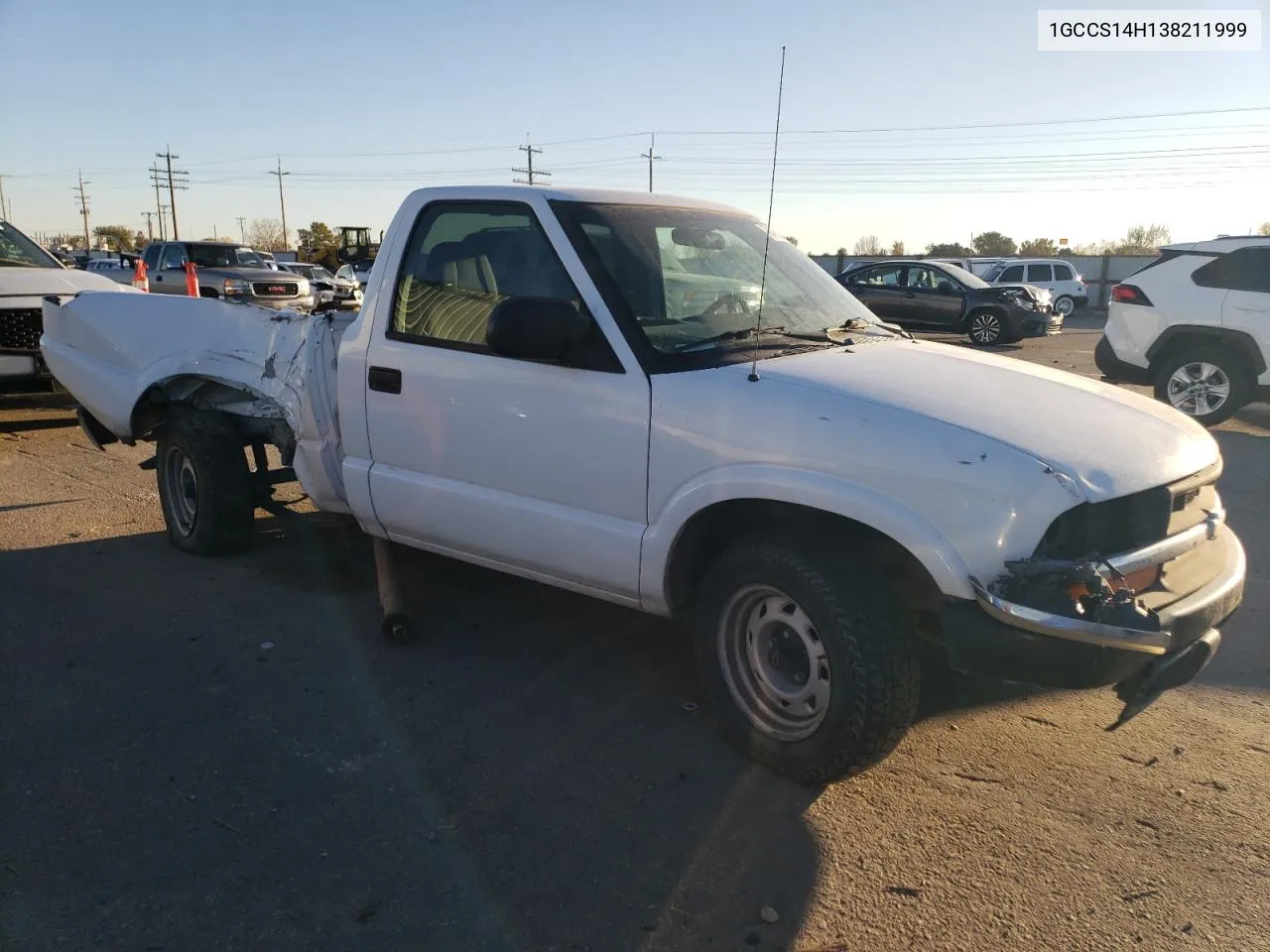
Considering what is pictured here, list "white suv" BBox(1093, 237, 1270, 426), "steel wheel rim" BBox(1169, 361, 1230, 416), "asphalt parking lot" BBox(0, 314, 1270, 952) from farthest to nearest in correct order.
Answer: "steel wheel rim" BBox(1169, 361, 1230, 416) < "white suv" BBox(1093, 237, 1270, 426) < "asphalt parking lot" BBox(0, 314, 1270, 952)

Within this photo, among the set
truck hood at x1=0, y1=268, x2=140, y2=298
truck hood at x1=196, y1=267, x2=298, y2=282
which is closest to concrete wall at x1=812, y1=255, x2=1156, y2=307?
truck hood at x1=196, y1=267, x2=298, y2=282

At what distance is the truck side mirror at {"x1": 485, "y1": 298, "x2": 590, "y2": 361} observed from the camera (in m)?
3.29

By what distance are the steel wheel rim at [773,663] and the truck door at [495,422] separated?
409mm

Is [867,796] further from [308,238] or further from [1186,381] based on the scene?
[308,238]

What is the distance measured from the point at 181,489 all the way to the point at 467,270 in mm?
2632

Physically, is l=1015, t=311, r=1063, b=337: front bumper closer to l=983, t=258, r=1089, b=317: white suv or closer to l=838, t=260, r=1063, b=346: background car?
l=838, t=260, r=1063, b=346: background car

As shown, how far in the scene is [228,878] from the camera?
273cm

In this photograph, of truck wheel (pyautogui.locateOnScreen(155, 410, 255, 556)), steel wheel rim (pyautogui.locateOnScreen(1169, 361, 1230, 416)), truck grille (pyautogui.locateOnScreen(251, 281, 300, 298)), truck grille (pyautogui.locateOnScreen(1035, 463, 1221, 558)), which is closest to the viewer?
truck grille (pyautogui.locateOnScreen(1035, 463, 1221, 558))

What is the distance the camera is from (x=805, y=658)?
325cm

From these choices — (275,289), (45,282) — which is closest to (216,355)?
(45,282)

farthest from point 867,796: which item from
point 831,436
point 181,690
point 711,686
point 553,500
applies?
point 181,690

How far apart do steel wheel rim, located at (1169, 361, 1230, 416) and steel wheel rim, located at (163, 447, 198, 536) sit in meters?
9.08

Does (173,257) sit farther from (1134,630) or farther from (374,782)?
(1134,630)

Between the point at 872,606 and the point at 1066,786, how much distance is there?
1.00m
